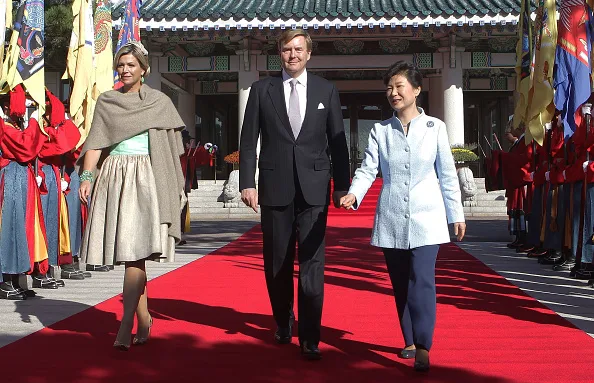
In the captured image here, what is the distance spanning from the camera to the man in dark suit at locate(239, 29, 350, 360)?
143 inches

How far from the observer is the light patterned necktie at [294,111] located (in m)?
3.70

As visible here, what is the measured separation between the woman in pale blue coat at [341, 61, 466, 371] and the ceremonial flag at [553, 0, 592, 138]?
3.27 metres

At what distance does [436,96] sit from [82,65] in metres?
13.5

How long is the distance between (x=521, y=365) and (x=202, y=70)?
52.0 feet

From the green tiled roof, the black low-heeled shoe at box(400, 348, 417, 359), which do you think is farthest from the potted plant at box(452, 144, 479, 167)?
the black low-heeled shoe at box(400, 348, 417, 359)

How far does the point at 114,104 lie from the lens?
3812mm

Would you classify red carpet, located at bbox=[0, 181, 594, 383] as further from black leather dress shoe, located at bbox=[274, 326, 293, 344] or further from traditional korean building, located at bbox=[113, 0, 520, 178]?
traditional korean building, located at bbox=[113, 0, 520, 178]

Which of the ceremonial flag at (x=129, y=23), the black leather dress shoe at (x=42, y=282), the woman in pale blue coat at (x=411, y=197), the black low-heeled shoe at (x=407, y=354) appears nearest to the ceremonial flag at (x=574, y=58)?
the woman in pale blue coat at (x=411, y=197)

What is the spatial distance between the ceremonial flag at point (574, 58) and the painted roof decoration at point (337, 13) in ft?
32.2

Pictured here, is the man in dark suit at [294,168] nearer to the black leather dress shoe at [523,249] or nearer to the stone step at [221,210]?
the black leather dress shoe at [523,249]

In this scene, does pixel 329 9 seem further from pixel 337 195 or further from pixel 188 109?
pixel 337 195

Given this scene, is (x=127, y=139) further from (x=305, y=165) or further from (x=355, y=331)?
(x=355, y=331)

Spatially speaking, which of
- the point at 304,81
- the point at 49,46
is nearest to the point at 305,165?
the point at 304,81

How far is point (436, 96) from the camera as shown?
1917 cm
